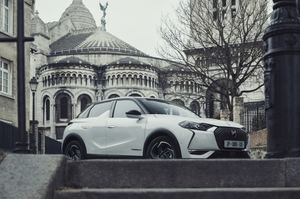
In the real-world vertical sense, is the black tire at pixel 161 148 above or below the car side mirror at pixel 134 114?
below

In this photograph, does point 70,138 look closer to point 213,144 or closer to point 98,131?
point 98,131

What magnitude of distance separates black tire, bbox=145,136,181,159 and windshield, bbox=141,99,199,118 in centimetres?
98

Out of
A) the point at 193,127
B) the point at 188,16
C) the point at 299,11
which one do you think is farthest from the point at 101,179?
the point at 188,16

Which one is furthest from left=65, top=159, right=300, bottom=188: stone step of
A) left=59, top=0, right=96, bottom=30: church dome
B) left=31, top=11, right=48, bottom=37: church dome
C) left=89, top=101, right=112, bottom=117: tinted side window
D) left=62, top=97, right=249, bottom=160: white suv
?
left=59, top=0, right=96, bottom=30: church dome

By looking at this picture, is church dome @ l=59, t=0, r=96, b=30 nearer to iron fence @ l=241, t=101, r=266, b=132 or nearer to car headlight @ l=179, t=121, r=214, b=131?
iron fence @ l=241, t=101, r=266, b=132

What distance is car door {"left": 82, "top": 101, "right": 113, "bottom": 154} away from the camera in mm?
10750

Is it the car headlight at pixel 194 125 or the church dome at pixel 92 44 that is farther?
the church dome at pixel 92 44

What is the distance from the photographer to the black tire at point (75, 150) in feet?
36.2

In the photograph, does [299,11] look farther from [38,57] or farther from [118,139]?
[38,57]

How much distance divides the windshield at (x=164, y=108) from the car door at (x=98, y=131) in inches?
32.0

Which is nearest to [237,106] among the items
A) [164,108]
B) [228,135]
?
[164,108]

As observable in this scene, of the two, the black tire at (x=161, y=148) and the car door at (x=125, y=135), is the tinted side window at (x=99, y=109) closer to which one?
the car door at (x=125, y=135)

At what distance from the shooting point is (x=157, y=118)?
10242 mm

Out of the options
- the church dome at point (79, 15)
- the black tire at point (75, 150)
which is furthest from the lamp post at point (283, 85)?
the church dome at point (79, 15)
